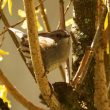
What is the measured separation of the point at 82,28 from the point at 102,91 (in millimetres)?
167

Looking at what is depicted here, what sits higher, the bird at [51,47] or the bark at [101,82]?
the bird at [51,47]

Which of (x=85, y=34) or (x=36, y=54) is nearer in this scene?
(x=36, y=54)

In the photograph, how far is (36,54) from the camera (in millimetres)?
543

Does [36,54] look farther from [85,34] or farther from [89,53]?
[85,34]

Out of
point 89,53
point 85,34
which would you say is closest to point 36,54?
point 89,53

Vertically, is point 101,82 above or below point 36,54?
below

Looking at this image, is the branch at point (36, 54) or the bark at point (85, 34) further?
the bark at point (85, 34)

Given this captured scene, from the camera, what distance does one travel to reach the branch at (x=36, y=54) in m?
0.52

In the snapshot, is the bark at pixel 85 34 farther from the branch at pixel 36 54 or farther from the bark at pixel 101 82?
the branch at pixel 36 54

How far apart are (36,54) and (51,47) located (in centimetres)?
14

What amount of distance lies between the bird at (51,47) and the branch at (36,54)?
0.09 m

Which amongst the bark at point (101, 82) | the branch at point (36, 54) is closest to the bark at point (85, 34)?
the bark at point (101, 82)

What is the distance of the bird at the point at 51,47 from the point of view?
26.1 inches

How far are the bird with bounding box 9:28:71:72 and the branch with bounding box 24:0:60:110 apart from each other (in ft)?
0.29
